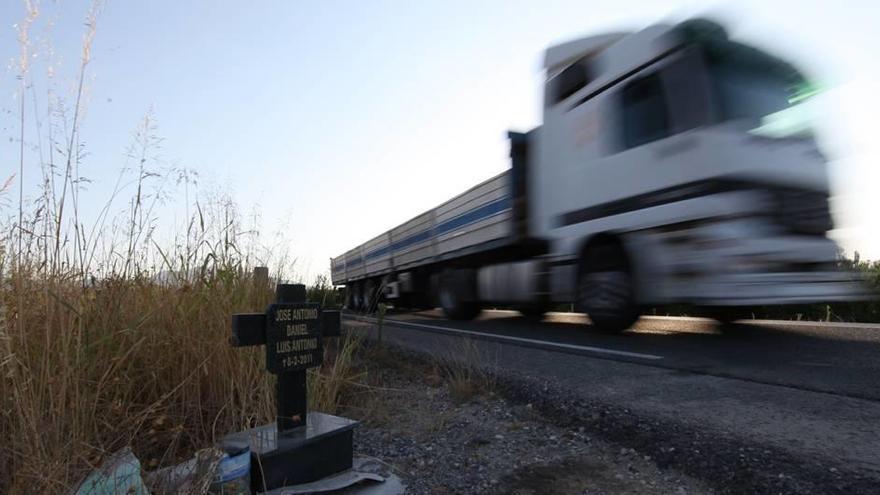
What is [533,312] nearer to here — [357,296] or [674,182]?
[674,182]

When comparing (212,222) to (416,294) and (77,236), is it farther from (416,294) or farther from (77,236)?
(416,294)

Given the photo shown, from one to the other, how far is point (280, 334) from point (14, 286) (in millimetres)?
1406

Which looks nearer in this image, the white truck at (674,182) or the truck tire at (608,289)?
the white truck at (674,182)

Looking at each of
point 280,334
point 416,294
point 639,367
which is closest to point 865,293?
point 639,367

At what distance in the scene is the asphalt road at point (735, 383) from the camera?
7.80 feet

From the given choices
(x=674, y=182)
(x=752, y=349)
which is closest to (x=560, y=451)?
(x=752, y=349)

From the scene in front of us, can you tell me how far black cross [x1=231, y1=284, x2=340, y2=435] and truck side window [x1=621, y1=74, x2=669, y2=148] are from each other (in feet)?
13.3

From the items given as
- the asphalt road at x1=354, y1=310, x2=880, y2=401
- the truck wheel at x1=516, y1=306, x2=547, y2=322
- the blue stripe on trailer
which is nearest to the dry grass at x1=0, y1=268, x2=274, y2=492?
the asphalt road at x1=354, y1=310, x2=880, y2=401

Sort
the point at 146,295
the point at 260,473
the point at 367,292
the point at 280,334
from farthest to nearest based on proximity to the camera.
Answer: the point at 367,292 < the point at 146,295 < the point at 280,334 < the point at 260,473

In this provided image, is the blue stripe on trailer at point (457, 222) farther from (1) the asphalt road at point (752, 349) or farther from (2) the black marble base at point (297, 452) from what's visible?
(2) the black marble base at point (297, 452)

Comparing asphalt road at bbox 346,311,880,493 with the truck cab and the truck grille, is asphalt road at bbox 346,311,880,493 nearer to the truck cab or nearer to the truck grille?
the truck cab

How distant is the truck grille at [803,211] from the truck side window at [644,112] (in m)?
1.15

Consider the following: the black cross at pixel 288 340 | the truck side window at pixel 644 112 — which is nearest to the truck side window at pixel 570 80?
the truck side window at pixel 644 112

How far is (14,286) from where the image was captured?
277cm
